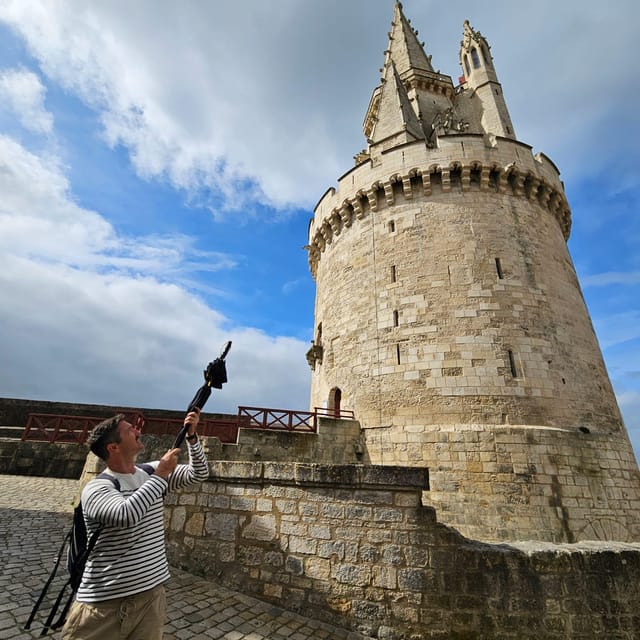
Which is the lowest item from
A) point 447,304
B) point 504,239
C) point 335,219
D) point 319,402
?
point 319,402

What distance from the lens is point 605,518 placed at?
26.0ft

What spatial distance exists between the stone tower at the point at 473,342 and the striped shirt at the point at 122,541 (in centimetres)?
760

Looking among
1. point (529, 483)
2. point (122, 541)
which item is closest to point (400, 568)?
point (122, 541)

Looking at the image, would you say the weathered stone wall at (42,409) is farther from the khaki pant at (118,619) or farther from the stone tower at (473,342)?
the khaki pant at (118,619)

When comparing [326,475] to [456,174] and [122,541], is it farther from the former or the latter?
[456,174]

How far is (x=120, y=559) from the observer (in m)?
1.99

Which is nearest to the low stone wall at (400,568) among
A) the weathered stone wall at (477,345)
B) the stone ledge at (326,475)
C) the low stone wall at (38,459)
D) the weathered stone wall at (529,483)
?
the stone ledge at (326,475)

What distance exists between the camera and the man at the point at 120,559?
1896 millimetres

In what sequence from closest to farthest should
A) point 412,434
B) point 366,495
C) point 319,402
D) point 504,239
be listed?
point 366,495, point 412,434, point 504,239, point 319,402

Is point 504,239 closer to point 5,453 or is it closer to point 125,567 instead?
point 125,567

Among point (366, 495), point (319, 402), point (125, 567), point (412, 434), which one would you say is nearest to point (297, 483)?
point (366, 495)

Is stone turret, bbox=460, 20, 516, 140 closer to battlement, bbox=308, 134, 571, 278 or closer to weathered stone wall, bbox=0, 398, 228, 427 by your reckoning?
battlement, bbox=308, 134, 571, 278

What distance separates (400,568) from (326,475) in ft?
4.10

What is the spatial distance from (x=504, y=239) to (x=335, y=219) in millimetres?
5832
